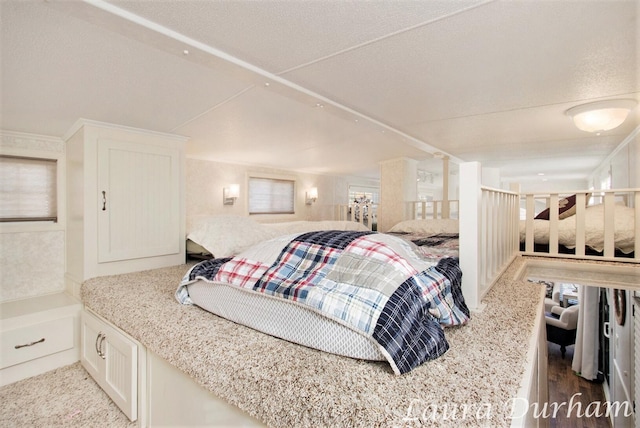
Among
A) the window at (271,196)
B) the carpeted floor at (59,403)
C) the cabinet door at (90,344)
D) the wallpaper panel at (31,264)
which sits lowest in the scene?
the carpeted floor at (59,403)

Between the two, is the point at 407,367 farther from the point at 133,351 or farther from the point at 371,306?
the point at 133,351

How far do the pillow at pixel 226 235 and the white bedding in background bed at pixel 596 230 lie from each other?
2.31 meters

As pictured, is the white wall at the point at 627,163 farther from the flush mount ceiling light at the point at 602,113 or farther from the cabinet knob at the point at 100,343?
the cabinet knob at the point at 100,343

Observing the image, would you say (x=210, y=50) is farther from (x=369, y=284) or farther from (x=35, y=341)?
(x=35, y=341)

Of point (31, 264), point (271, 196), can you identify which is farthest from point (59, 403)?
point (271, 196)

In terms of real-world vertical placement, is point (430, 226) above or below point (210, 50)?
below

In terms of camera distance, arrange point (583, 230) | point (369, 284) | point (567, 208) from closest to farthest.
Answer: point (369, 284) → point (583, 230) → point (567, 208)

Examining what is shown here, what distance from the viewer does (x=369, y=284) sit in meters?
0.84

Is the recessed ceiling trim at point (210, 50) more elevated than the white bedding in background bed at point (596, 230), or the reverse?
the recessed ceiling trim at point (210, 50)

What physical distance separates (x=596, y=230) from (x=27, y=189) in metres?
4.40

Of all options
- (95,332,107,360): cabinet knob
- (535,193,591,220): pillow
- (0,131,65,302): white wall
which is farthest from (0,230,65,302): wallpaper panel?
(535,193,591,220): pillow

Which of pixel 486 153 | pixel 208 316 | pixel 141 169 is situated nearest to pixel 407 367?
pixel 208 316

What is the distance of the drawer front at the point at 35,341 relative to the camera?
164 centimetres

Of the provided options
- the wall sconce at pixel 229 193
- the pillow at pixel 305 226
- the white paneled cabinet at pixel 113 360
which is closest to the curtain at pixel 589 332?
the pillow at pixel 305 226
